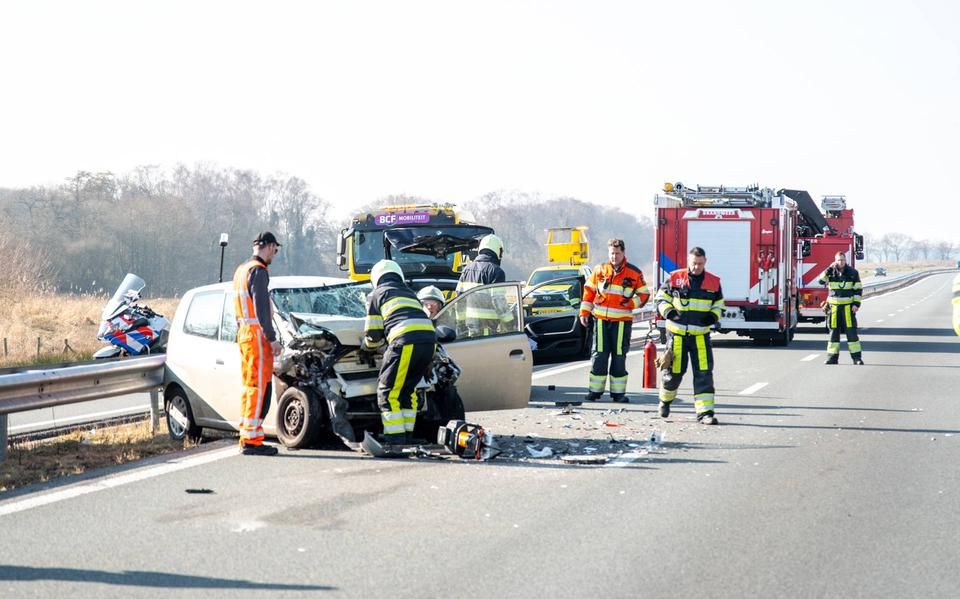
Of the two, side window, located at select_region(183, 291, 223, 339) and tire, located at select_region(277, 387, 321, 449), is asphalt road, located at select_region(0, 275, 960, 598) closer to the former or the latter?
tire, located at select_region(277, 387, 321, 449)

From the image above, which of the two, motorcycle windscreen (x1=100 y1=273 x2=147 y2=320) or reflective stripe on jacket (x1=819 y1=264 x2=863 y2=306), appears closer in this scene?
motorcycle windscreen (x1=100 y1=273 x2=147 y2=320)

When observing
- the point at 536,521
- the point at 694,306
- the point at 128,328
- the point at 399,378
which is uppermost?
the point at 694,306

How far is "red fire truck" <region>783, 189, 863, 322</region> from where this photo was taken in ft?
86.8

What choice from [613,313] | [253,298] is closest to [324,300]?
[253,298]

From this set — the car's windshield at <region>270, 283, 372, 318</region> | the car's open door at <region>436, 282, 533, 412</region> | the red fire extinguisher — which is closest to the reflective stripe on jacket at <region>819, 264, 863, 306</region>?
the red fire extinguisher

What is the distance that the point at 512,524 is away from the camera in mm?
5969

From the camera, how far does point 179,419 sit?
9.34 m

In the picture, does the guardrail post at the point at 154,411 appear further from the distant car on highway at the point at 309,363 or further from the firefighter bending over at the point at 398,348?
the firefighter bending over at the point at 398,348

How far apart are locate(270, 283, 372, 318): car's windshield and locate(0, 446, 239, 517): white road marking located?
4.33ft

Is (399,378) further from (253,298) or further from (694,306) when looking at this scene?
(694,306)

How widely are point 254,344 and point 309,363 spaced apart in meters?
0.50

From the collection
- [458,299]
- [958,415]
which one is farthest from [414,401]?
[958,415]

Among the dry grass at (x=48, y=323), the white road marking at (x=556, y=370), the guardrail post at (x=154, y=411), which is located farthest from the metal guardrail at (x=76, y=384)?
the dry grass at (x=48, y=323)

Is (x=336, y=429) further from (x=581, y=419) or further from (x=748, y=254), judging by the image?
(x=748, y=254)
